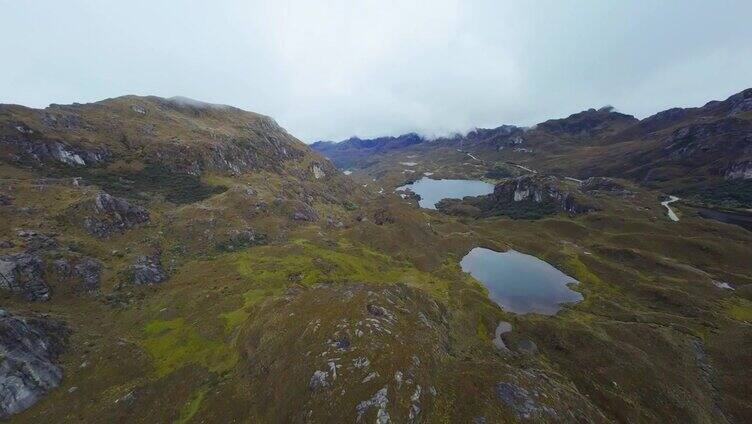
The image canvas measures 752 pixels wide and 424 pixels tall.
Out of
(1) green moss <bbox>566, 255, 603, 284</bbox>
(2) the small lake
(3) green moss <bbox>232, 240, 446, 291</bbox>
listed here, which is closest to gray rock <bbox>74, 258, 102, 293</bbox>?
Answer: (3) green moss <bbox>232, 240, 446, 291</bbox>

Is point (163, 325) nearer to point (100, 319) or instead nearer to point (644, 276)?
point (100, 319)

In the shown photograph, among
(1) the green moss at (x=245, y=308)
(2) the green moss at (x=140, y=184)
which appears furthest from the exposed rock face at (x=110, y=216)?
(1) the green moss at (x=245, y=308)

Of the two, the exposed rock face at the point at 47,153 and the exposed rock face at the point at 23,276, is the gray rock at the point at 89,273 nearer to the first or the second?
the exposed rock face at the point at 23,276

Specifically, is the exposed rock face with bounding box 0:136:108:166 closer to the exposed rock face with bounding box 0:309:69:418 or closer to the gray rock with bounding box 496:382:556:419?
the exposed rock face with bounding box 0:309:69:418

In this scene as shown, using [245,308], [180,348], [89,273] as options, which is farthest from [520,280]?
[89,273]

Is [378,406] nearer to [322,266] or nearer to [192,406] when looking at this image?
[192,406]

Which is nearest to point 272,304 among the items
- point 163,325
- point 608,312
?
point 163,325
